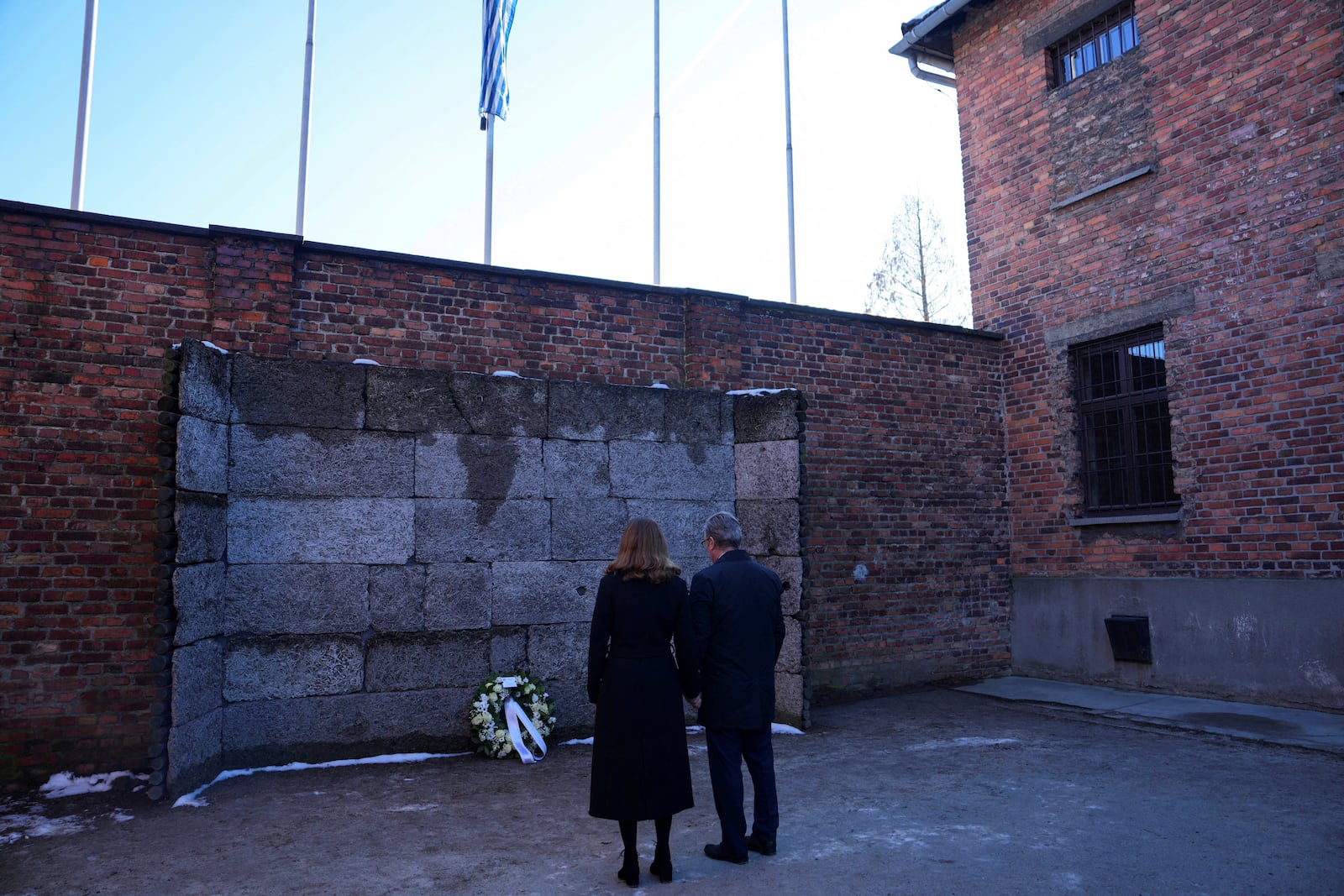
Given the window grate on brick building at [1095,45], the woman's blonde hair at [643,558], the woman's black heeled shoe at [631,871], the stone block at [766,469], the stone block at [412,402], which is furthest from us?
the window grate on brick building at [1095,45]

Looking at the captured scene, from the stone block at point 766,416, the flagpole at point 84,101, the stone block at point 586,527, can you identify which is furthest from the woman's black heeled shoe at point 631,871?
the flagpole at point 84,101

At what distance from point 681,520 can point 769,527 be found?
30.9 inches

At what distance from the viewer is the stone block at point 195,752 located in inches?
218

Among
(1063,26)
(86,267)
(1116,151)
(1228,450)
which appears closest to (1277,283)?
(1228,450)

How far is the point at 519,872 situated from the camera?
435 centimetres

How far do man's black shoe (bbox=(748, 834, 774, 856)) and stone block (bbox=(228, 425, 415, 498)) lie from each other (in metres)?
3.76

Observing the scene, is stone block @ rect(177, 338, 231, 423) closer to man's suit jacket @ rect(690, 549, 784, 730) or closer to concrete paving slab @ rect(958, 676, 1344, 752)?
man's suit jacket @ rect(690, 549, 784, 730)

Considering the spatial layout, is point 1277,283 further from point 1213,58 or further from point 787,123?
point 787,123

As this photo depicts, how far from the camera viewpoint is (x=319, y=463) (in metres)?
6.70

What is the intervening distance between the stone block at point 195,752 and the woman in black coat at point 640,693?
9.61ft

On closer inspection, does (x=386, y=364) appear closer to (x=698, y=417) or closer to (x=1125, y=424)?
(x=698, y=417)

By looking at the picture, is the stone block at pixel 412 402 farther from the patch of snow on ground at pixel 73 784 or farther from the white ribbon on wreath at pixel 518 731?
the patch of snow on ground at pixel 73 784

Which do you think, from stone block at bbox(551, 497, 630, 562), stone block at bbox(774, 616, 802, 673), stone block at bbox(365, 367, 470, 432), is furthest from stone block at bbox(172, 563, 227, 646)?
stone block at bbox(774, 616, 802, 673)

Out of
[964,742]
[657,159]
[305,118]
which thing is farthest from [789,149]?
[964,742]
